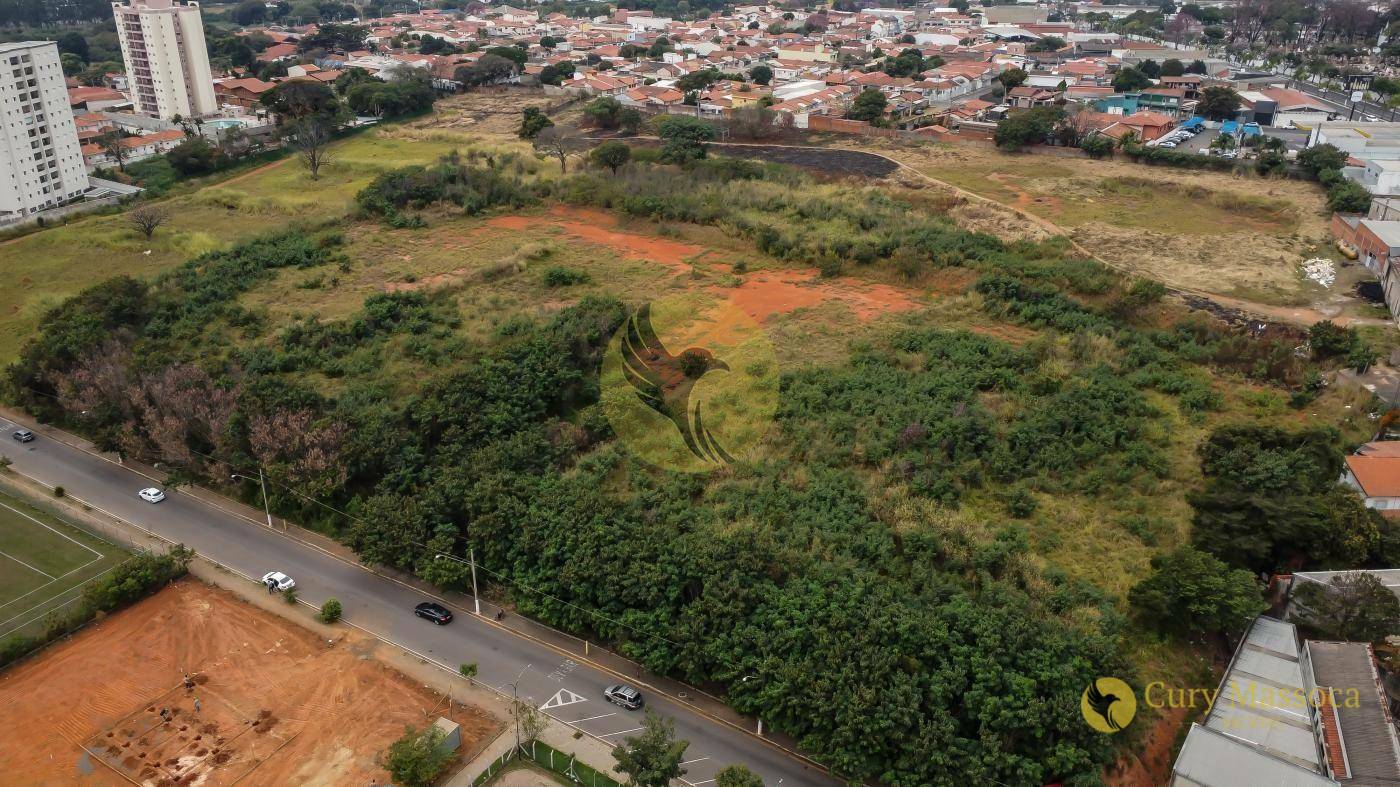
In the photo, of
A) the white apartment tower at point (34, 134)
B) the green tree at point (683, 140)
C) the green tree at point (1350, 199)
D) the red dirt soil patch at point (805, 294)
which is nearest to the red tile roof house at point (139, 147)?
the white apartment tower at point (34, 134)

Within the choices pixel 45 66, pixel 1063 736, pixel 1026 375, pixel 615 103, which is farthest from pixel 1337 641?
pixel 45 66

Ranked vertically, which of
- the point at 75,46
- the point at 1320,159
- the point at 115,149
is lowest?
the point at 115,149

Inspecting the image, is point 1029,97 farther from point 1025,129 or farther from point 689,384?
point 689,384

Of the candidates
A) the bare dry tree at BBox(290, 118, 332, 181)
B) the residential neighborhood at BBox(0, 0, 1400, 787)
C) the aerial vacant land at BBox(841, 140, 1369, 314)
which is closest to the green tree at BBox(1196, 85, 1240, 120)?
the residential neighborhood at BBox(0, 0, 1400, 787)

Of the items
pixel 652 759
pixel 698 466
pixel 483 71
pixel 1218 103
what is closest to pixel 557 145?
pixel 483 71

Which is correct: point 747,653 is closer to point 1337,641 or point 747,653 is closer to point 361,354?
point 1337,641

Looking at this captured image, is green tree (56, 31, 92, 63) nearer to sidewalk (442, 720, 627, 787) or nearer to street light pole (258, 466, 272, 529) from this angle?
street light pole (258, 466, 272, 529)
